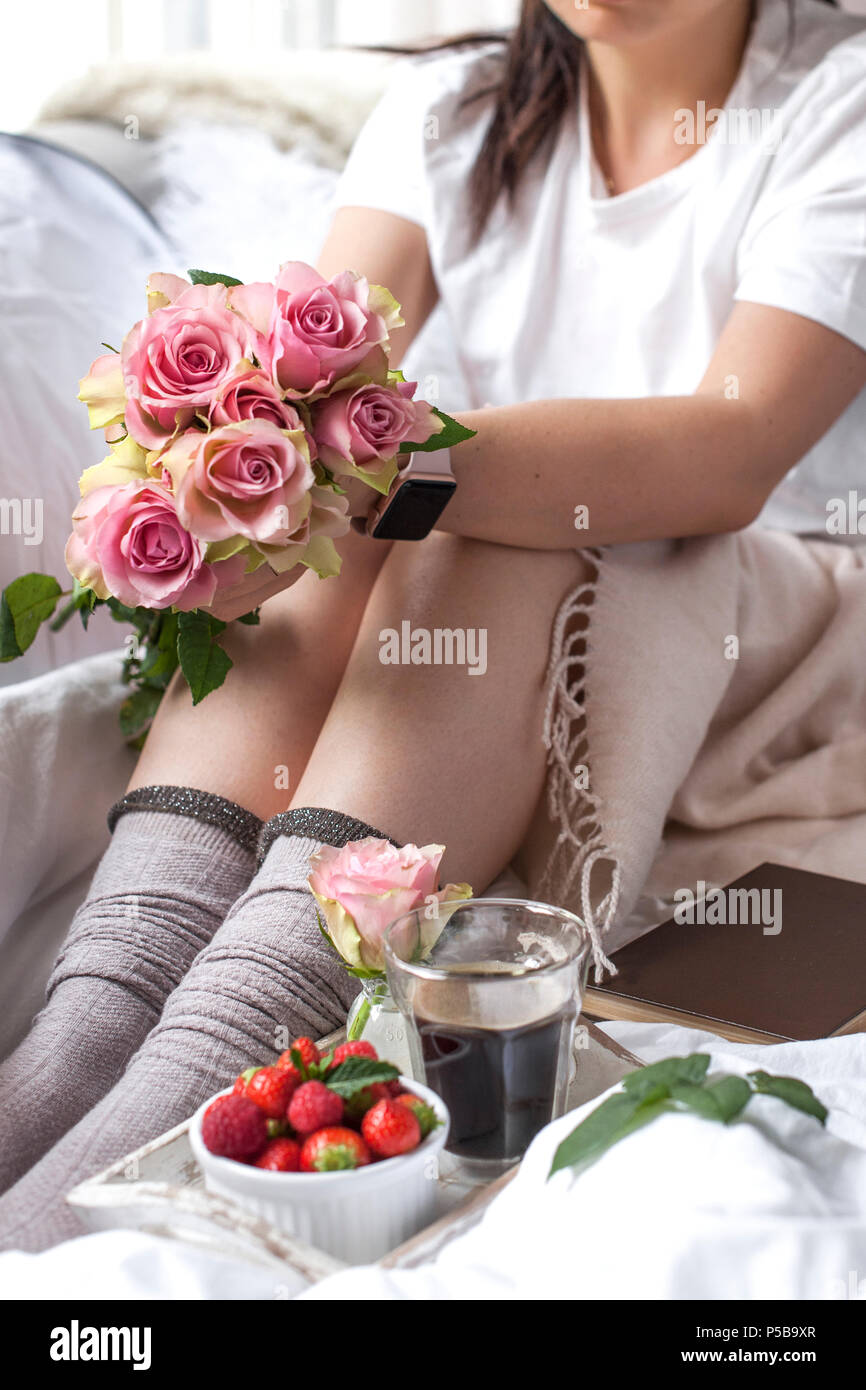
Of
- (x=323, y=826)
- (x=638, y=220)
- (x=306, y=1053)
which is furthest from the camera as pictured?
(x=638, y=220)

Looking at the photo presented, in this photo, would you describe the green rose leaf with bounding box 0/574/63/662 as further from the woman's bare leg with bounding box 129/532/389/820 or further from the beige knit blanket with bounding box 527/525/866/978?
the beige knit blanket with bounding box 527/525/866/978

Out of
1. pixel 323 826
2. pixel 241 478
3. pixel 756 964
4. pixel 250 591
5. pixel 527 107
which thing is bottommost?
pixel 756 964

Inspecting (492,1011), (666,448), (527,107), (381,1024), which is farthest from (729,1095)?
(527,107)

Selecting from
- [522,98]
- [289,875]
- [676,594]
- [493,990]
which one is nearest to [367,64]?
[522,98]

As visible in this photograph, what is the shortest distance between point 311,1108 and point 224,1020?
160 mm

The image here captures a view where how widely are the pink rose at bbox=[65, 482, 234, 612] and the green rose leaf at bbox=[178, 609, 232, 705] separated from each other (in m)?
0.14

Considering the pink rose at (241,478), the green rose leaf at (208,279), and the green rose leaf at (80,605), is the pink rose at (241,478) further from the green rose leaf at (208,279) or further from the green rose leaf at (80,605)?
the green rose leaf at (80,605)

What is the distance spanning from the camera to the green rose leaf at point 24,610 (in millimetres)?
930

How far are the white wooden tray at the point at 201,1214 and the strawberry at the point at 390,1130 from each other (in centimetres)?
→ 4

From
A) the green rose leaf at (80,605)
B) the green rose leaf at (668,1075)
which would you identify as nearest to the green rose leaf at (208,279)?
the green rose leaf at (80,605)

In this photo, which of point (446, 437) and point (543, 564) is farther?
point (543, 564)

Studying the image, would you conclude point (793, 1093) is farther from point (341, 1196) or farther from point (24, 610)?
point (24, 610)

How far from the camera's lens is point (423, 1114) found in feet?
1.86
